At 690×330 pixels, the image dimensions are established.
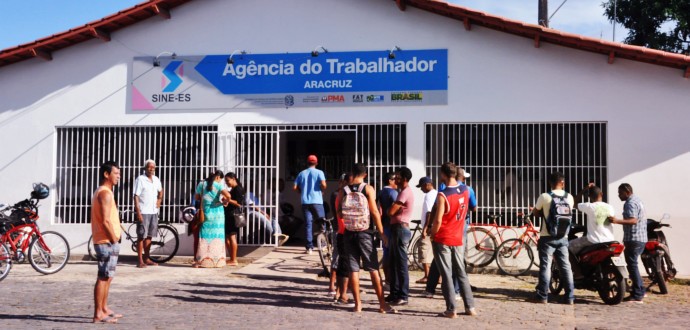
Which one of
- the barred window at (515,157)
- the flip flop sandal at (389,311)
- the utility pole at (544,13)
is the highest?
the utility pole at (544,13)

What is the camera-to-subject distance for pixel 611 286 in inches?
327

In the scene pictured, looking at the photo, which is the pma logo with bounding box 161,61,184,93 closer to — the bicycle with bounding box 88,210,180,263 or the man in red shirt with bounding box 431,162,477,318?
the bicycle with bounding box 88,210,180,263

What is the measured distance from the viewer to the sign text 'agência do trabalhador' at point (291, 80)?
1181cm

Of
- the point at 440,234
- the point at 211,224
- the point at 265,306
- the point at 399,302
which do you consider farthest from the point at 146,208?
the point at 440,234

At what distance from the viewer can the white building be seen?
36.5 ft

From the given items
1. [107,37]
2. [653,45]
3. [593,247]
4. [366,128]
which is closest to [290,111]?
[366,128]

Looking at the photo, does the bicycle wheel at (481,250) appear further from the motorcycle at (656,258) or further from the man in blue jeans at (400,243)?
the man in blue jeans at (400,243)

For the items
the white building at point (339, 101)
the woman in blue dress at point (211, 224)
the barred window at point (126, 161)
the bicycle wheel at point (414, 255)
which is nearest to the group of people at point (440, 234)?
the bicycle wheel at point (414, 255)

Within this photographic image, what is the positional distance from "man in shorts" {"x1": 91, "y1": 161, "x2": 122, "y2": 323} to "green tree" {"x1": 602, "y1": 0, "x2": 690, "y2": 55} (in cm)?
2131

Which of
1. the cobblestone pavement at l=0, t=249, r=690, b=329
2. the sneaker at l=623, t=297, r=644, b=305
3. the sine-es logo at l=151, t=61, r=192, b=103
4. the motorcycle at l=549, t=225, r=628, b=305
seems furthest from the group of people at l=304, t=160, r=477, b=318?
the sine-es logo at l=151, t=61, r=192, b=103

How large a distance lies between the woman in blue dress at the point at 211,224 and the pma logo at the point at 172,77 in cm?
240

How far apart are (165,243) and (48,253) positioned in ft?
7.00

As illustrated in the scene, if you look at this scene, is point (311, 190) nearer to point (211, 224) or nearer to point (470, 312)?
point (211, 224)

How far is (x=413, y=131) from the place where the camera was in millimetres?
11750
